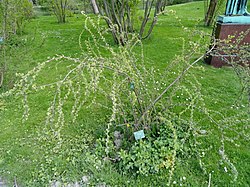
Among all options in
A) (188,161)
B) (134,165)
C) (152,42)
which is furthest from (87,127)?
(152,42)

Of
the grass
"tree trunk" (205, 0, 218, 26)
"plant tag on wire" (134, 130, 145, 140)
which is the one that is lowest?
the grass

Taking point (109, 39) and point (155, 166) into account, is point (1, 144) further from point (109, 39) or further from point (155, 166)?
point (109, 39)

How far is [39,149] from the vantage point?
198 cm

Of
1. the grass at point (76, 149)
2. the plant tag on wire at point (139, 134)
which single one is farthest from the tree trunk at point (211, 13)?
the plant tag on wire at point (139, 134)

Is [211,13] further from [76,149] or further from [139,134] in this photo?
[76,149]

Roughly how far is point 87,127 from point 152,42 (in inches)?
129

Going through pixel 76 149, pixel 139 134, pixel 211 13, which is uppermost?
pixel 211 13

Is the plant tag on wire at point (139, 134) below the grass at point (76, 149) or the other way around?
the other way around

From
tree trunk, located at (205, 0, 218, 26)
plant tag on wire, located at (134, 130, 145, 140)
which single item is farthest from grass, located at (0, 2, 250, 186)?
tree trunk, located at (205, 0, 218, 26)

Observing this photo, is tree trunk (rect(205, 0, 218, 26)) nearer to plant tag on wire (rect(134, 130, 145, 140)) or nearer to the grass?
the grass

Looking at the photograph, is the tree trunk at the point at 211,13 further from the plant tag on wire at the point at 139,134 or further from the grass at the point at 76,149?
the plant tag on wire at the point at 139,134

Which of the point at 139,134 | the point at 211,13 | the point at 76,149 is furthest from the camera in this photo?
the point at 211,13

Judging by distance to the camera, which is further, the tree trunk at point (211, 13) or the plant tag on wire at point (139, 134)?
the tree trunk at point (211, 13)

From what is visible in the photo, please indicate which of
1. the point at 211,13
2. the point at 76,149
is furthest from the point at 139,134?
the point at 211,13
